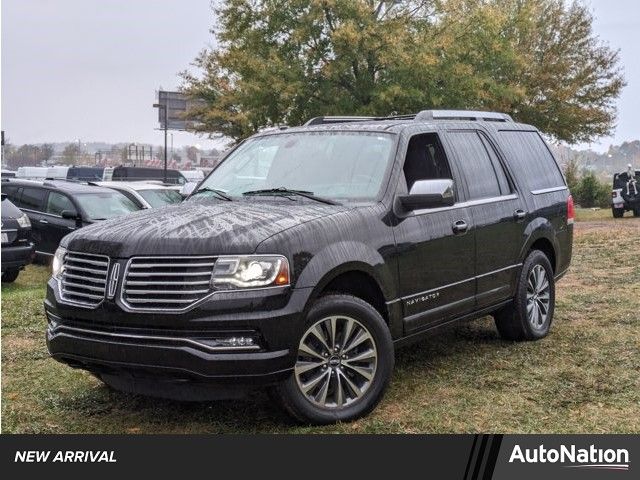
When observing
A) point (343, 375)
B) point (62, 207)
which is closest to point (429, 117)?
point (343, 375)

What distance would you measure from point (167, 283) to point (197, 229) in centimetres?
36

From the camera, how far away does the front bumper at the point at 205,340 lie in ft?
12.8

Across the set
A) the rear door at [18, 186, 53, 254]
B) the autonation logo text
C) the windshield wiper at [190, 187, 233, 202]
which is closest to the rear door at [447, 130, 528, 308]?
the windshield wiper at [190, 187, 233, 202]

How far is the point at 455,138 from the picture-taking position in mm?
5867

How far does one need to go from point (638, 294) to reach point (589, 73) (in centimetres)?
2462

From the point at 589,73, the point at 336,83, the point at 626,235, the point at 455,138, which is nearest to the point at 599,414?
the point at 455,138

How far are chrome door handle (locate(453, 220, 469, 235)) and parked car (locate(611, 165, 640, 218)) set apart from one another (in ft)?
71.7

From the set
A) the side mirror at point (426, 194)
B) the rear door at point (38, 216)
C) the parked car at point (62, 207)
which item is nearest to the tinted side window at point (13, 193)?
the parked car at point (62, 207)

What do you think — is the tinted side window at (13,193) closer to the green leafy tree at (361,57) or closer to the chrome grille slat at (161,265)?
the green leafy tree at (361,57)

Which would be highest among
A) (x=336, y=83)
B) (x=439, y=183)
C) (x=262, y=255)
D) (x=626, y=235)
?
(x=336, y=83)

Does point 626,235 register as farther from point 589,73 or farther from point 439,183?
point 589,73

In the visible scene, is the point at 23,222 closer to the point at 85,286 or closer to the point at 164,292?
the point at 85,286

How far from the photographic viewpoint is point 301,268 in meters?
4.13

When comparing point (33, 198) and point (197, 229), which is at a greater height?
point (197, 229)
